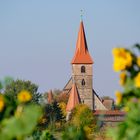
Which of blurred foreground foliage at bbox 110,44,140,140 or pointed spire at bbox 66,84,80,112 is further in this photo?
pointed spire at bbox 66,84,80,112

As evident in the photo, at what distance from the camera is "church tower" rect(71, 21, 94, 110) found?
10425cm

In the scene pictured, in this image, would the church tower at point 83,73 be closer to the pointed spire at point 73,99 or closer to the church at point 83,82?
the church at point 83,82

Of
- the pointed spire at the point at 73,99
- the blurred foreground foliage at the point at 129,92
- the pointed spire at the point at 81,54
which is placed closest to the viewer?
the blurred foreground foliage at the point at 129,92

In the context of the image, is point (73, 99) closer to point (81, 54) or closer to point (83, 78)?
point (83, 78)

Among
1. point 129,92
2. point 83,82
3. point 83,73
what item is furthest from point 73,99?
point 129,92

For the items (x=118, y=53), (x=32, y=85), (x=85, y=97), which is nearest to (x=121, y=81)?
(x=118, y=53)

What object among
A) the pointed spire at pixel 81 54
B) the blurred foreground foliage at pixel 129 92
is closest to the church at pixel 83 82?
the pointed spire at pixel 81 54

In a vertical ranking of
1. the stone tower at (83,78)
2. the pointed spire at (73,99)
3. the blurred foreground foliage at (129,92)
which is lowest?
the blurred foreground foliage at (129,92)

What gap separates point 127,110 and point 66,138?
1.14ft

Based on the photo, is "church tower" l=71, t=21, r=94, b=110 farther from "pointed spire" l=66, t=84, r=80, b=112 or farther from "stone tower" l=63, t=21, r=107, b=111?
"pointed spire" l=66, t=84, r=80, b=112

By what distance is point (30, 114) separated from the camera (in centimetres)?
269

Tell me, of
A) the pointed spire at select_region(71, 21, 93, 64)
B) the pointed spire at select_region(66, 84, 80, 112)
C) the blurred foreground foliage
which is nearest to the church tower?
the pointed spire at select_region(71, 21, 93, 64)

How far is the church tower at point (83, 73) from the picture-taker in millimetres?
104250

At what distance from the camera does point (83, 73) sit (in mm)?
104875
